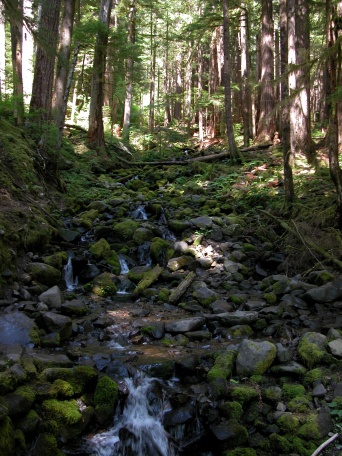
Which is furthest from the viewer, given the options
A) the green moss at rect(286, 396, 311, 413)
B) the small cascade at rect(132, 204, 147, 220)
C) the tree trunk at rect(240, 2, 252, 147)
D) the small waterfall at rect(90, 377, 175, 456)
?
the tree trunk at rect(240, 2, 252, 147)

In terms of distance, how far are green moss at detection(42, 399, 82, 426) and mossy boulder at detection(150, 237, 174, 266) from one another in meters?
5.65

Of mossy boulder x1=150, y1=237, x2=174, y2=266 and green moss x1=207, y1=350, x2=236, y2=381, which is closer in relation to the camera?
green moss x1=207, y1=350, x2=236, y2=381

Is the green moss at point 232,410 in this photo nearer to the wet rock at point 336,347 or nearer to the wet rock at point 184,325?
the wet rock at point 336,347

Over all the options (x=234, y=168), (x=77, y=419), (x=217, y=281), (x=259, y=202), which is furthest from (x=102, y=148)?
(x=77, y=419)

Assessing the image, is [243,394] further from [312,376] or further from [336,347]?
[336,347]

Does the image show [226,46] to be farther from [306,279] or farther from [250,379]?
[250,379]

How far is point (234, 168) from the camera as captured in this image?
636 inches

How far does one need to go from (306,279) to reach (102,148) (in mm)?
11966

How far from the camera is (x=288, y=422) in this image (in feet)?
14.2

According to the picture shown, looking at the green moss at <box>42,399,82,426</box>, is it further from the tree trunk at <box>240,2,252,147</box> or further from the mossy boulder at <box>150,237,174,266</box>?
the tree trunk at <box>240,2,252,147</box>

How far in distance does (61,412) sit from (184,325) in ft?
8.95

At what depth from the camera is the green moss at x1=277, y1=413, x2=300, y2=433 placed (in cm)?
428

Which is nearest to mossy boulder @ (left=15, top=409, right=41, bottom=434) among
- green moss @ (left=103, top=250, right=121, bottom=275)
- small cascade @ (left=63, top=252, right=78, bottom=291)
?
small cascade @ (left=63, top=252, right=78, bottom=291)

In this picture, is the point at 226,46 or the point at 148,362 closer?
the point at 148,362
